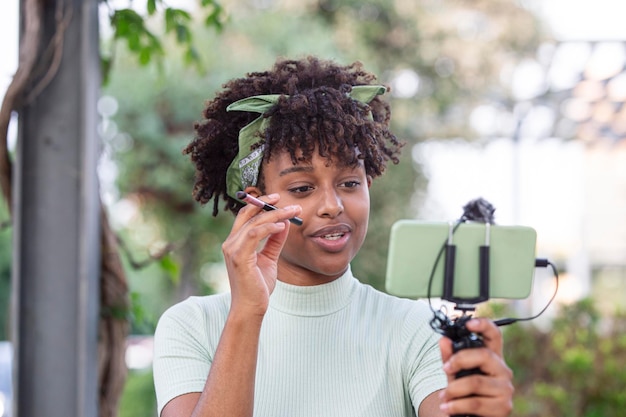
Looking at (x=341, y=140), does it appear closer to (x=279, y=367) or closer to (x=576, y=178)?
(x=279, y=367)

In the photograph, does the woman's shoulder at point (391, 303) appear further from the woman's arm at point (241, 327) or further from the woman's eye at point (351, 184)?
the woman's arm at point (241, 327)

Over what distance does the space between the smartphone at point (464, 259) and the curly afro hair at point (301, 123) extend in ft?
1.42

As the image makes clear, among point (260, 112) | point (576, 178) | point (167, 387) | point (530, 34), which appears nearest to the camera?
point (167, 387)

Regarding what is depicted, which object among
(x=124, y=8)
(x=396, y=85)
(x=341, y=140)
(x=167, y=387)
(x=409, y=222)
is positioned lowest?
(x=167, y=387)

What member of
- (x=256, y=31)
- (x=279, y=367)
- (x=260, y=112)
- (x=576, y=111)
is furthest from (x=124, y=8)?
(x=576, y=111)

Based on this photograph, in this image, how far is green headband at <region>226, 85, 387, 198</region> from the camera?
168 cm

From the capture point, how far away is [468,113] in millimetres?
9070

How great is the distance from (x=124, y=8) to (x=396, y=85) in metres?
6.41

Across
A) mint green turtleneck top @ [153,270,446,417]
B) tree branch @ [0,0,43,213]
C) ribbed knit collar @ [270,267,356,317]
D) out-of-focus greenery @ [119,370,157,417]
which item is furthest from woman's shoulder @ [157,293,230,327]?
out-of-focus greenery @ [119,370,157,417]

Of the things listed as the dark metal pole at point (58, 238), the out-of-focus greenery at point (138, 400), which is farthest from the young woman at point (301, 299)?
the out-of-focus greenery at point (138, 400)

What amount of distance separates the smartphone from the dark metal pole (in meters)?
1.53

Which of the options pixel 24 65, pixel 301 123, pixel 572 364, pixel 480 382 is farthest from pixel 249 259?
pixel 572 364

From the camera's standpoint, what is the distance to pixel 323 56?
25.8ft

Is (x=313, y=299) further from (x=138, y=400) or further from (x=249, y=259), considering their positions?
(x=138, y=400)
